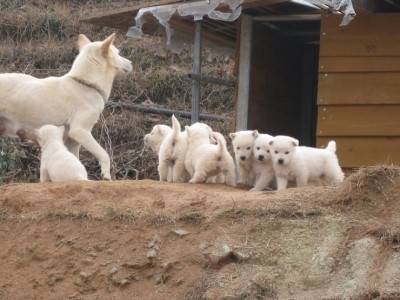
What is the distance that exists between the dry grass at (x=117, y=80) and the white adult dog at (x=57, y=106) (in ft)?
13.5

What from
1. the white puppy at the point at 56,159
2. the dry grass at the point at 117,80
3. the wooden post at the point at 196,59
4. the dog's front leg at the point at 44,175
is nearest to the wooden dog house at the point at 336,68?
the wooden post at the point at 196,59

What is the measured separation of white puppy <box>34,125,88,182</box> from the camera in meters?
12.0

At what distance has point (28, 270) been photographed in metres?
10.2

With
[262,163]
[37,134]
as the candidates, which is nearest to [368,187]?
[262,163]

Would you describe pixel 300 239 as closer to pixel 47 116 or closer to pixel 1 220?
pixel 1 220

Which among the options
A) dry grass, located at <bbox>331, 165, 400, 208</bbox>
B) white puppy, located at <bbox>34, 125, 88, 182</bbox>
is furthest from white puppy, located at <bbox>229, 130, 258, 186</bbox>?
dry grass, located at <bbox>331, 165, 400, 208</bbox>

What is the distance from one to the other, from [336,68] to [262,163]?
1727 mm

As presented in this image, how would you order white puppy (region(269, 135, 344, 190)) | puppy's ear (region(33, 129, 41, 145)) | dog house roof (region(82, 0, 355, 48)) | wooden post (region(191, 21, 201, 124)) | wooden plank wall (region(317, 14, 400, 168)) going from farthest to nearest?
wooden post (region(191, 21, 201, 124))
wooden plank wall (region(317, 14, 400, 168))
puppy's ear (region(33, 129, 41, 145))
dog house roof (region(82, 0, 355, 48))
white puppy (region(269, 135, 344, 190))

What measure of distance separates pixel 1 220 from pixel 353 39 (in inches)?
173

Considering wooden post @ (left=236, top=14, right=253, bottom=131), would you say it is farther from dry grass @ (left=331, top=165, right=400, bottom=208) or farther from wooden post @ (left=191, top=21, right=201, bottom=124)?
dry grass @ (left=331, top=165, right=400, bottom=208)

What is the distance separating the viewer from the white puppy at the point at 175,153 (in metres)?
12.2

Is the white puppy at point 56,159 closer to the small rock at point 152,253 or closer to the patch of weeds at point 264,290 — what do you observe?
the small rock at point 152,253

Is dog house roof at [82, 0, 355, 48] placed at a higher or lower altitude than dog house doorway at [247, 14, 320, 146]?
higher

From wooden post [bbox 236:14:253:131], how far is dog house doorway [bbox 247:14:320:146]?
11 cm
